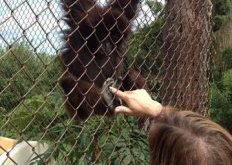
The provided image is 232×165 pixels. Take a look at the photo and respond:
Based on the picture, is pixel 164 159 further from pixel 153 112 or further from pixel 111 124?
pixel 111 124

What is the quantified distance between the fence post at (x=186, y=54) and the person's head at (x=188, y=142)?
182 centimetres

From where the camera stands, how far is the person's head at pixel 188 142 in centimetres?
165

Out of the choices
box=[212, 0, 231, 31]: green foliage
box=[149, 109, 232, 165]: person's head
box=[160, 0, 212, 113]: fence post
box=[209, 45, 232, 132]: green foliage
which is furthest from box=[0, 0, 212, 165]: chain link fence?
box=[212, 0, 231, 31]: green foliage

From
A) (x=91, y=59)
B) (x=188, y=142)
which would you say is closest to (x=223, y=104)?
(x=91, y=59)

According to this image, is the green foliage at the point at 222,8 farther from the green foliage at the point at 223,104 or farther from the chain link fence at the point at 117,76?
the chain link fence at the point at 117,76

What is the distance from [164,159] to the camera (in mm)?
1695

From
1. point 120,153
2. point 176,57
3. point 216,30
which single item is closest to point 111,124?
point 120,153

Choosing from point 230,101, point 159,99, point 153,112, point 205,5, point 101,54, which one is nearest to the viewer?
point 153,112

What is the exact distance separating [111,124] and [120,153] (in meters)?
0.22

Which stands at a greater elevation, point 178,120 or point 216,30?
point 216,30

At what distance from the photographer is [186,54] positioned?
3828 millimetres

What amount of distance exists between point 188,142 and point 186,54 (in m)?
2.20

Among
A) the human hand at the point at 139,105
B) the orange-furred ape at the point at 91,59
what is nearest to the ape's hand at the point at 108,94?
the orange-furred ape at the point at 91,59

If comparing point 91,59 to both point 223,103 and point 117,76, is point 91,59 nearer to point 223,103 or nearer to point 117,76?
point 117,76
